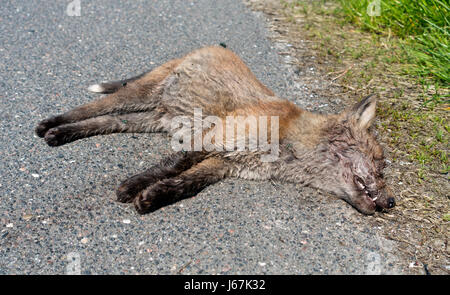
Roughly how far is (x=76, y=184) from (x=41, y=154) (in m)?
0.60

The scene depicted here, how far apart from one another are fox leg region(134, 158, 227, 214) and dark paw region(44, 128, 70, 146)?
46.3 inches

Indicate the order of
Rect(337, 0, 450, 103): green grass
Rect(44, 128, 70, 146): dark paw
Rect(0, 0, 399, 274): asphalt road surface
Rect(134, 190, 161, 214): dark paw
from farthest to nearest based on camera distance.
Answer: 1. Rect(337, 0, 450, 103): green grass
2. Rect(44, 128, 70, 146): dark paw
3. Rect(134, 190, 161, 214): dark paw
4. Rect(0, 0, 399, 274): asphalt road surface

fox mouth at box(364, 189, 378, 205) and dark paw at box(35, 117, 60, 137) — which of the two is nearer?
fox mouth at box(364, 189, 378, 205)

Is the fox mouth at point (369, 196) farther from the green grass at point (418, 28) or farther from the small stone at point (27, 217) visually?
the small stone at point (27, 217)

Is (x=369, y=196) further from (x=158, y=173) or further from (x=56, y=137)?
(x=56, y=137)

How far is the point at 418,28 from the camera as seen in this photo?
6250 millimetres

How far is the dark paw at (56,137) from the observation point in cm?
418

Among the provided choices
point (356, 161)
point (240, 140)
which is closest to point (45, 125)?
point (240, 140)

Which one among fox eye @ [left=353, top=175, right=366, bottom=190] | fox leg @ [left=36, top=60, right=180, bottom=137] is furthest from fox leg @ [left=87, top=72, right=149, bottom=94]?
fox eye @ [left=353, top=175, right=366, bottom=190]

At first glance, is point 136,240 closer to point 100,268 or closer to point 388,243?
Result: point 100,268

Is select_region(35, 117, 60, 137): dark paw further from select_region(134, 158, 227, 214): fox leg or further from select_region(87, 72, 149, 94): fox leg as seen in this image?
select_region(134, 158, 227, 214): fox leg

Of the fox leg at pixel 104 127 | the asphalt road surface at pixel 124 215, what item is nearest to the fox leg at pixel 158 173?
the asphalt road surface at pixel 124 215

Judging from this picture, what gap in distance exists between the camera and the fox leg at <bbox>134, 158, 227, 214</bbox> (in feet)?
11.4
